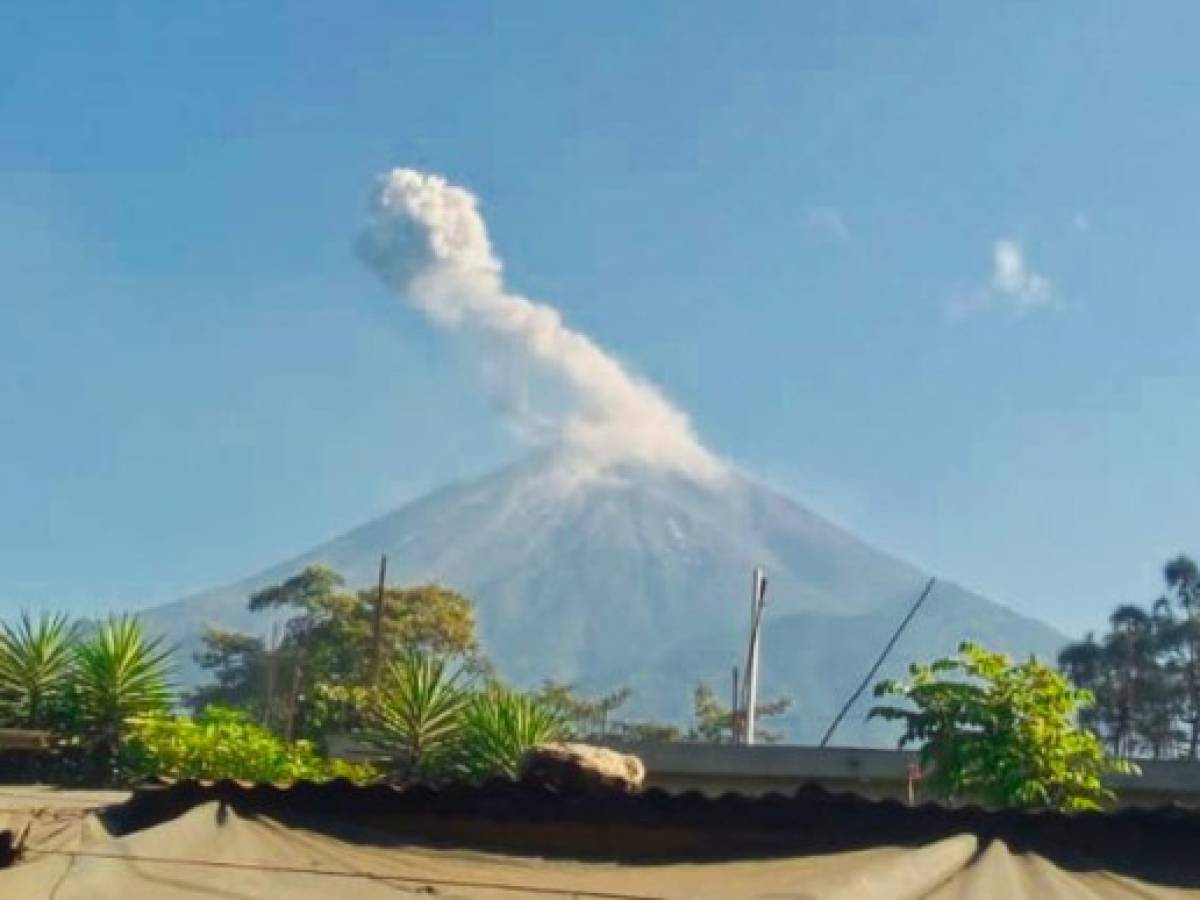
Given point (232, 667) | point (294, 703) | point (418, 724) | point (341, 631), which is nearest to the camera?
point (418, 724)

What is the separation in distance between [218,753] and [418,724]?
2.59 meters

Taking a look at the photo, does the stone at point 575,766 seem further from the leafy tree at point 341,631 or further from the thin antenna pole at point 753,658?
the leafy tree at point 341,631

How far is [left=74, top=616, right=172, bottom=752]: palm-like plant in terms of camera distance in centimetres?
1620

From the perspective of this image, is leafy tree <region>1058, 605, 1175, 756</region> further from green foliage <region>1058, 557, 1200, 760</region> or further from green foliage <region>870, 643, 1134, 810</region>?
green foliage <region>870, 643, 1134, 810</region>

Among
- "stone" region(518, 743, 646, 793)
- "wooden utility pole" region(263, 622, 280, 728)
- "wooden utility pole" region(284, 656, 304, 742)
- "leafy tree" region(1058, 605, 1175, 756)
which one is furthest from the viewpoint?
"leafy tree" region(1058, 605, 1175, 756)

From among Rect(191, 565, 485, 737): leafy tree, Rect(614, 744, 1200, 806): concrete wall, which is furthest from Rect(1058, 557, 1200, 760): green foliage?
Rect(614, 744, 1200, 806): concrete wall

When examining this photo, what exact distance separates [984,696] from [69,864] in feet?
25.3

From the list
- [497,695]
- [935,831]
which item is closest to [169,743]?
[497,695]

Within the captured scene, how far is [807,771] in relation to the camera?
654 inches

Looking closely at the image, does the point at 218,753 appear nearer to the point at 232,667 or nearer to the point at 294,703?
the point at 294,703

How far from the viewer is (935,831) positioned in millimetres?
5652

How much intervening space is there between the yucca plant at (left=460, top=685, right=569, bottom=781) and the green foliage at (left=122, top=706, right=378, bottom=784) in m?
1.10

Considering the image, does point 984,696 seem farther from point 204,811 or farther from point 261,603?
point 261,603

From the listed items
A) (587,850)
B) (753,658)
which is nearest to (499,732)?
(753,658)
